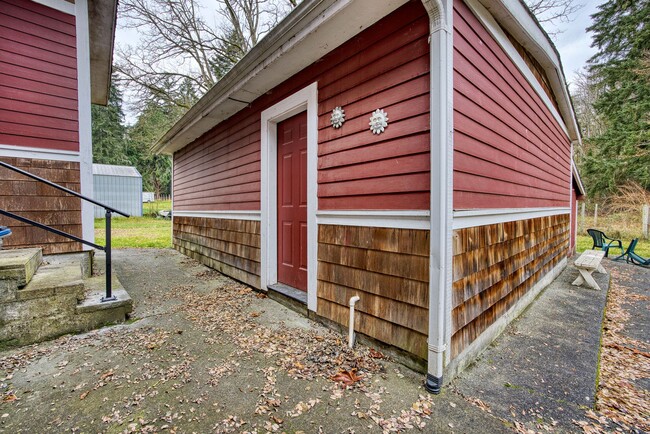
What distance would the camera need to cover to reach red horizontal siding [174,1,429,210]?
2084mm

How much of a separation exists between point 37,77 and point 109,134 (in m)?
28.3

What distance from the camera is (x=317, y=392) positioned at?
192 centimetres

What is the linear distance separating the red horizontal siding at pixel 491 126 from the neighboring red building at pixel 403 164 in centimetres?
2

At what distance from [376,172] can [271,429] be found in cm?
185

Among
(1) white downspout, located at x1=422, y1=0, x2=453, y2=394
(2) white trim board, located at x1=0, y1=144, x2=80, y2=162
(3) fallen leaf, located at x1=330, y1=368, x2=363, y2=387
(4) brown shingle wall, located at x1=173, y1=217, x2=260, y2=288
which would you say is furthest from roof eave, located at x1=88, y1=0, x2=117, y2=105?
(3) fallen leaf, located at x1=330, y1=368, x2=363, y2=387

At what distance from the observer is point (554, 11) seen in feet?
20.4

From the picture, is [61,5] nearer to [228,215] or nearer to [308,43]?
[308,43]

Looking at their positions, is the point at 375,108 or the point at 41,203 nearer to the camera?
the point at 375,108

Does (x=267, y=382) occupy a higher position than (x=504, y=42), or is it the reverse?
(x=504, y=42)

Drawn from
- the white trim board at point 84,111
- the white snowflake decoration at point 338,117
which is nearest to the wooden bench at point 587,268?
the white snowflake decoration at point 338,117

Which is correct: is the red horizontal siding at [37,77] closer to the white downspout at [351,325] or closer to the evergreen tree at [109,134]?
the white downspout at [351,325]

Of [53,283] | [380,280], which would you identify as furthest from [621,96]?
[53,283]

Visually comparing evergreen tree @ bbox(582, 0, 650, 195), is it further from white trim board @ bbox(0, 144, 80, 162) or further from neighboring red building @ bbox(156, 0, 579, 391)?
white trim board @ bbox(0, 144, 80, 162)

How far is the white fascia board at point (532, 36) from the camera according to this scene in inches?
103
